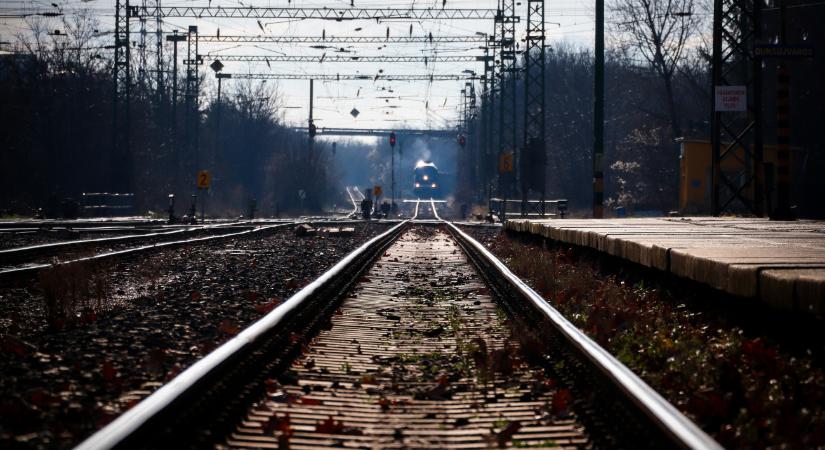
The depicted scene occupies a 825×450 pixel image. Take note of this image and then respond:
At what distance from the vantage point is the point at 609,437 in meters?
4.82

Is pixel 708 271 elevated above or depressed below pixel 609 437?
above

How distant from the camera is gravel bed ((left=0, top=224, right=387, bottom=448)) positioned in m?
5.18

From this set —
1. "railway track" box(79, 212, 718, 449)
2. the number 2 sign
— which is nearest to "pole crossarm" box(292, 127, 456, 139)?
the number 2 sign

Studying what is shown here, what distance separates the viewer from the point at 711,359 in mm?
6711

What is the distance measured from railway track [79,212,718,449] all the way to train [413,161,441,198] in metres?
115

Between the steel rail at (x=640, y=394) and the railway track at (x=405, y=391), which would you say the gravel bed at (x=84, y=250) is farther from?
the steel rail at (x=640, y=394)

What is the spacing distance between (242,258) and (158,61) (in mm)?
48061

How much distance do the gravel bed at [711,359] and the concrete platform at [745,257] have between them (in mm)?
357

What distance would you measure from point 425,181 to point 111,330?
385 ft

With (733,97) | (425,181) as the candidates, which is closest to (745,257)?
(733,97)

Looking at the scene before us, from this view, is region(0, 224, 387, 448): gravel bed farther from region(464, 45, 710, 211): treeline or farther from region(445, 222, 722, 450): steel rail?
region(464, 45, 710, 211): treeline

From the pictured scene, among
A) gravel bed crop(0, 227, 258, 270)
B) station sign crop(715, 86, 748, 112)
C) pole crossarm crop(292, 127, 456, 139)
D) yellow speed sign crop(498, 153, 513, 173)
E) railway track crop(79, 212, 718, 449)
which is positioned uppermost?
pole crossarm crop(292, 127, 456, 139)

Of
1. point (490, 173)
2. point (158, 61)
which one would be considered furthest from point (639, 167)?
point (158, 61)

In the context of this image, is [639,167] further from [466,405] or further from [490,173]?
[466,405]
